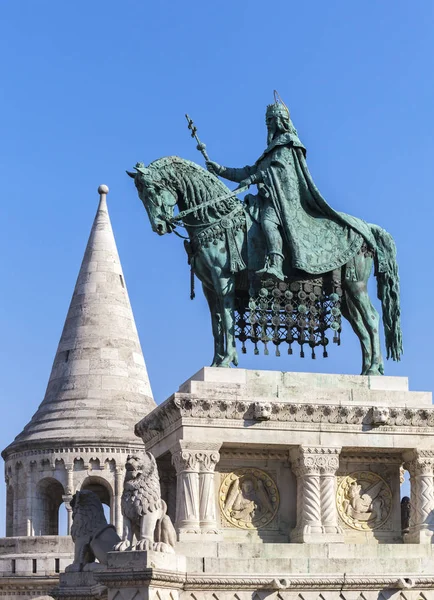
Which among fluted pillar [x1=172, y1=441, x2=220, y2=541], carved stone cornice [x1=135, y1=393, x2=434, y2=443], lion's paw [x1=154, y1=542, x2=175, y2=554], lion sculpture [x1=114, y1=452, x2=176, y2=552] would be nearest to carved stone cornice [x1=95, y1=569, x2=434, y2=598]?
lion's paw [x1=154, y1=542, x2=175, y2=554]

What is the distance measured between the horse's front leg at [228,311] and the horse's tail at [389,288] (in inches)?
113

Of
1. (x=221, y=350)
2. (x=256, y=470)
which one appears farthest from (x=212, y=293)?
(x=256, y=470)

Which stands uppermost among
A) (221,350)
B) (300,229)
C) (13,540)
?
(300,229)

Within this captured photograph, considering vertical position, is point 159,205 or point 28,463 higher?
point 159,205

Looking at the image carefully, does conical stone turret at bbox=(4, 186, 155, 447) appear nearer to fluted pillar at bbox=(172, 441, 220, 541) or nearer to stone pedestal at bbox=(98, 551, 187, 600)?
fluted pillar at bbox=(172, 441, 220, 541)

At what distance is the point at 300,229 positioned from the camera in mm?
29328

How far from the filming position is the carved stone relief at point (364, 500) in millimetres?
28594

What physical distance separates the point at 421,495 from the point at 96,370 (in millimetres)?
21282

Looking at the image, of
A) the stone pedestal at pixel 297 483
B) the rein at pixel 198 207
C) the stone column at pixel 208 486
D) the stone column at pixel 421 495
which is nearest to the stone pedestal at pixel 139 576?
the stone pedestal at pixel 297 483

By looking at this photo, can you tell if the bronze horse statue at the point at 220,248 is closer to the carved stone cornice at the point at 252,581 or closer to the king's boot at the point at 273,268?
the king's boot at the point at 273,268

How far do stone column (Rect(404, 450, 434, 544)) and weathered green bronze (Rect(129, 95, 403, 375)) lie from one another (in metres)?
1.80

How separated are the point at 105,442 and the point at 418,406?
19.8 meters

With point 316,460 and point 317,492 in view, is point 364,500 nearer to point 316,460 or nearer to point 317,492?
point 317,492

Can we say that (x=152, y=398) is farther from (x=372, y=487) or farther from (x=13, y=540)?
(x=372, y=487)
